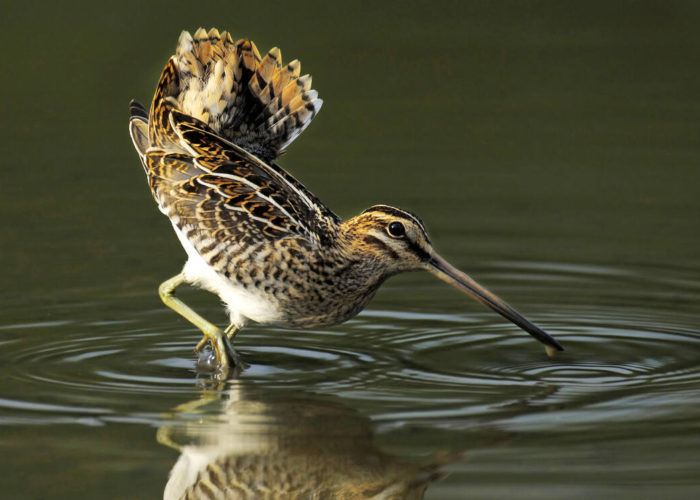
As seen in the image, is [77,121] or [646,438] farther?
[77,121]

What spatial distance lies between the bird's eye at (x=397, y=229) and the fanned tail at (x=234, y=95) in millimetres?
1698

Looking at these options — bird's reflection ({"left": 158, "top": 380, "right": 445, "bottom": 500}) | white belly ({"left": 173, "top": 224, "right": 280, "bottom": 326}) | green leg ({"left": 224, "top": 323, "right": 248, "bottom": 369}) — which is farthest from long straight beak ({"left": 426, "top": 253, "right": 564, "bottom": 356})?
green leg ({"left": 224, "top": 323, "right": 248, "bottom": 369})

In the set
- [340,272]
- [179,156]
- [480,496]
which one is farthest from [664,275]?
[480,496]

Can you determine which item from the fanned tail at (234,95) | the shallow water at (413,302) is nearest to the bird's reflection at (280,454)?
the shallow water at (413,302)

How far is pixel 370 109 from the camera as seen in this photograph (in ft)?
59.9

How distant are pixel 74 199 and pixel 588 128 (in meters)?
6.68

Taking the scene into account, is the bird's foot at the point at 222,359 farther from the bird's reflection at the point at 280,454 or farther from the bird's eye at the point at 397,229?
the bird's eye at the point at 397,229

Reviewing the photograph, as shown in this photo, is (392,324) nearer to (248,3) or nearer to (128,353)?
(128,353)

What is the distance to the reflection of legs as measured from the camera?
30.4 ft

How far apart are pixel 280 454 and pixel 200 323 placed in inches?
93.7

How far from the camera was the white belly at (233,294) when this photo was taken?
9.14 meters

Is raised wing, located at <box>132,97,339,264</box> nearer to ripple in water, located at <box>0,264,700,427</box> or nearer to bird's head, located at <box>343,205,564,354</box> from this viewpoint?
bird's head, located at <box>343,205,564,354</box>

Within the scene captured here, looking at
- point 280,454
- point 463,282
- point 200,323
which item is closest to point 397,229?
point 463,282

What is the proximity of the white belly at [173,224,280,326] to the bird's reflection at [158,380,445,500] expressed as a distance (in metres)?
0.83
